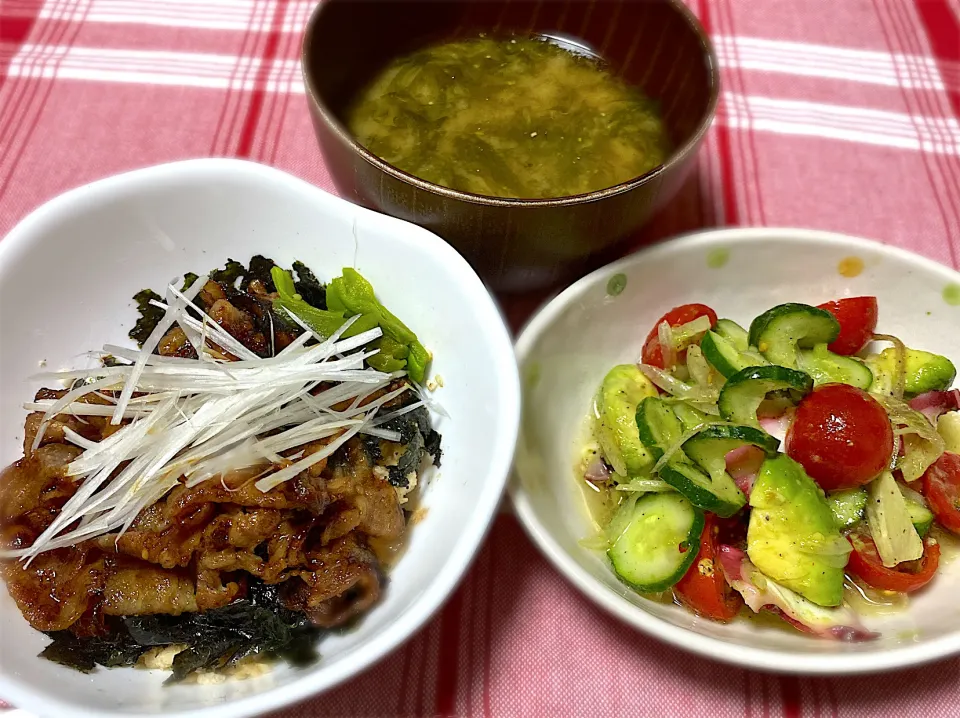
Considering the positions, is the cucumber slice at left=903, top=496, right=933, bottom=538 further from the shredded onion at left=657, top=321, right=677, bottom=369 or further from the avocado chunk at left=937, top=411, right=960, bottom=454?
the shredded onion at left=657, top=321, right=677, bottom=369

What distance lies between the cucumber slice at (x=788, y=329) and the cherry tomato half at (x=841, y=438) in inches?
5.2

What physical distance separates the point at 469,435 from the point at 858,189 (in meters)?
1.54

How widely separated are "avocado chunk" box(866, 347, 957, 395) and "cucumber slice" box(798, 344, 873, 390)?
0.10ft

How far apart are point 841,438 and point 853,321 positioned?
1.32 ft

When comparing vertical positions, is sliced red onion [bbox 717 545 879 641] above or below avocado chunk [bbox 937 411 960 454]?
below

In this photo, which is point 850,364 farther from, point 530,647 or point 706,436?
point 530,647

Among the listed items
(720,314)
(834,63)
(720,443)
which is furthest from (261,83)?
(834,63)

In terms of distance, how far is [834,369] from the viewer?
58.4 inches

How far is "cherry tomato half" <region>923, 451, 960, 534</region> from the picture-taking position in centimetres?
137

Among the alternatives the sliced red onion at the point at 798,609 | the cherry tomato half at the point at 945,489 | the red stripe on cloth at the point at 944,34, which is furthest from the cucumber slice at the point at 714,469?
the red stripe on cloth at the point at 944,34

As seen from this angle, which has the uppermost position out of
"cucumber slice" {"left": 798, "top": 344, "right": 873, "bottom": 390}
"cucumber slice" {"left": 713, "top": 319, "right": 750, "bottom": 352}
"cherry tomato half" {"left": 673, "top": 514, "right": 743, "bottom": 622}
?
"cucumber slice" {"left": 798, "top": 344, "right": 873, "bottom": 390}

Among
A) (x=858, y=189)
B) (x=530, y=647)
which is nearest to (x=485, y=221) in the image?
(x=530, y=647)

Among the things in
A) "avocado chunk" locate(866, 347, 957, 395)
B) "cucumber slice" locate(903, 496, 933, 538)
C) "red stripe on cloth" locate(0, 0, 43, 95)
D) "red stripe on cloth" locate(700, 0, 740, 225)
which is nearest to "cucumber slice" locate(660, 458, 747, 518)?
"cucumber slice" locate(903, 496, 933, 538)

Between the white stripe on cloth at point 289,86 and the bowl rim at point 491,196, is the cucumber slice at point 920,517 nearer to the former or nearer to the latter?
the bowl rim at point 491,196
